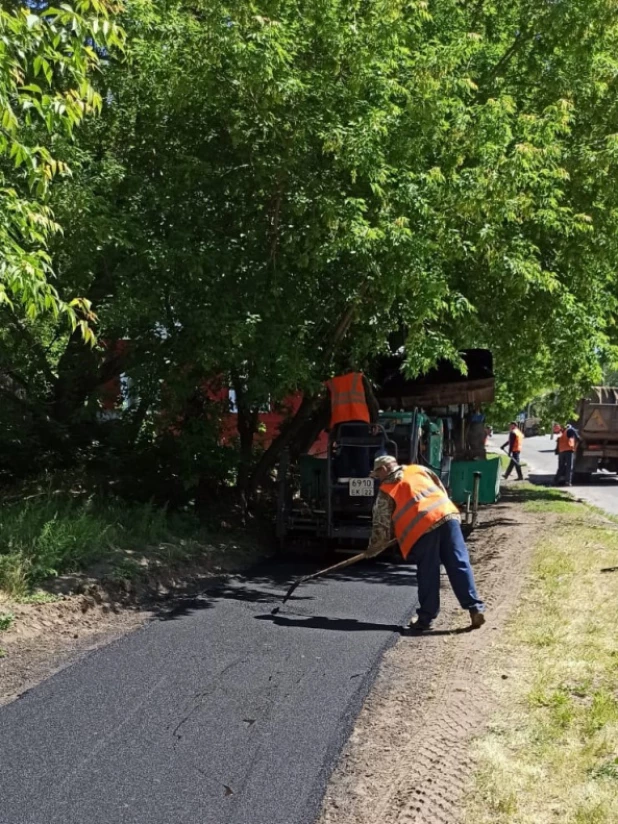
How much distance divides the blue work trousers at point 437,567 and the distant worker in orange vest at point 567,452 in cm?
1595

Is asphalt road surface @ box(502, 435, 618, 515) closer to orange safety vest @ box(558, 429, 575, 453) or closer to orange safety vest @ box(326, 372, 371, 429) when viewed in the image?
orange safety vest @ box(558, 429, 575, 453)

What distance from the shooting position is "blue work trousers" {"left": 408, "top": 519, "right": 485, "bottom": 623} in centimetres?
703

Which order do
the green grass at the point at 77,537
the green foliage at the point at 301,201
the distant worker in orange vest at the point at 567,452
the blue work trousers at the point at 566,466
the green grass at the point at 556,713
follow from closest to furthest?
the green grass at the point at 556,713, the green grass at the point at 77,537, the green foliage at the point at 301,201, the distant worker in orange vest at the point at 567,452, the blue work trousers at the point at 566,466

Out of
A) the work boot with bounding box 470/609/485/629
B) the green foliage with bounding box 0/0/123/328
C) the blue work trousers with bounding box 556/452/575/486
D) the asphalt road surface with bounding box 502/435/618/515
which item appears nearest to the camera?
the green foliage with bounding box 0/0/123/328

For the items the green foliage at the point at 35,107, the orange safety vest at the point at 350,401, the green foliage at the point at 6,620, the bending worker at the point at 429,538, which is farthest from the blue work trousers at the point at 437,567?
the orange safety vest at the point at 350,401

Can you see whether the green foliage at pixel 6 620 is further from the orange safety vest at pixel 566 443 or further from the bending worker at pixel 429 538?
the orange safety vest at pixel 566 443

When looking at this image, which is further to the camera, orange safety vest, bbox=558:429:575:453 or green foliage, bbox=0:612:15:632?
orange safety vest, bbox=558:429:575:453

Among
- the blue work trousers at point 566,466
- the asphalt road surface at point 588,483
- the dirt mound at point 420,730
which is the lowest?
the dirt mound at point 420,730

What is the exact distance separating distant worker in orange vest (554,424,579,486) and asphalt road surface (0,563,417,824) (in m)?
16.3

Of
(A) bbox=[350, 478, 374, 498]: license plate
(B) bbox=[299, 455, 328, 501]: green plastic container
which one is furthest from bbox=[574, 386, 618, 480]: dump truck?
(A) bbox=[350, 478, 374, 498]: license plate

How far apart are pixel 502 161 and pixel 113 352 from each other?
5.45 m

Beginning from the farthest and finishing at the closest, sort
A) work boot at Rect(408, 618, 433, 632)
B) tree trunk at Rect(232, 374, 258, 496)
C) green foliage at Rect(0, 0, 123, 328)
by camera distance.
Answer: tree trunk at Rect(232, 374, 258, 496) < work boot at Rect(408, 618, 433, 632) < green foliage at Rect(0, 0, 123, 328)

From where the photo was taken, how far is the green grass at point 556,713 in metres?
3.82

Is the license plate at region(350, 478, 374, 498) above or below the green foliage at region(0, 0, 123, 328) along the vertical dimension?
below
